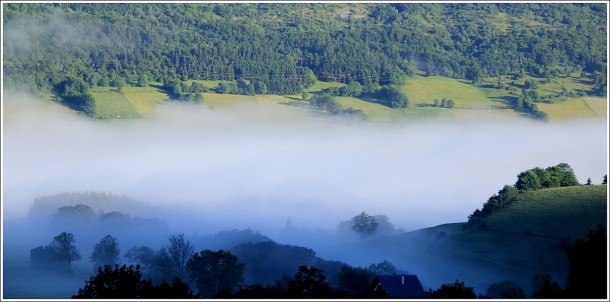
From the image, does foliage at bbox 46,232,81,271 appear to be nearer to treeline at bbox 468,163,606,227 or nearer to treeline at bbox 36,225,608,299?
treeline at bbox 36,225,608,299

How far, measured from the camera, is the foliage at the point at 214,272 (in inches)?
3548

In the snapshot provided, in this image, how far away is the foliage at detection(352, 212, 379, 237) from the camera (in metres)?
144

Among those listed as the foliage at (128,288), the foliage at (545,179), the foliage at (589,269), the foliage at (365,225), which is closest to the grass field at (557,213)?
the foliage at (545,179)

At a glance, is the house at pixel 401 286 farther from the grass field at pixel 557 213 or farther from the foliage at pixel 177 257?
the grass field at pixel 557 213

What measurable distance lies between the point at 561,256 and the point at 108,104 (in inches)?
4019

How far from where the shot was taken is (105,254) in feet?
396

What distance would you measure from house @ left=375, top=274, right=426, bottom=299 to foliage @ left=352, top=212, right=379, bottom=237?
57.8 metres

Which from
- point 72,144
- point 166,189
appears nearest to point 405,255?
point 166,189

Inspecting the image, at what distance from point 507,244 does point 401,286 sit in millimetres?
33597

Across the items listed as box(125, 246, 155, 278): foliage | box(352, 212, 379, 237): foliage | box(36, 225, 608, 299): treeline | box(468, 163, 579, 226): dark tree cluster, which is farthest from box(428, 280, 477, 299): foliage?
box(352, 212, 379, 237): foliage

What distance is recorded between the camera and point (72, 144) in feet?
634

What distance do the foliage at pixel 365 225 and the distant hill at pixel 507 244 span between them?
11.2 metres

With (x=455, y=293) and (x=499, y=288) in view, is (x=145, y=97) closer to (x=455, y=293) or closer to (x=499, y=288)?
(x=499, y=288)

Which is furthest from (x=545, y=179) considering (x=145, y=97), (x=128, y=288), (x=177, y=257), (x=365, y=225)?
(x=145, y=97)
